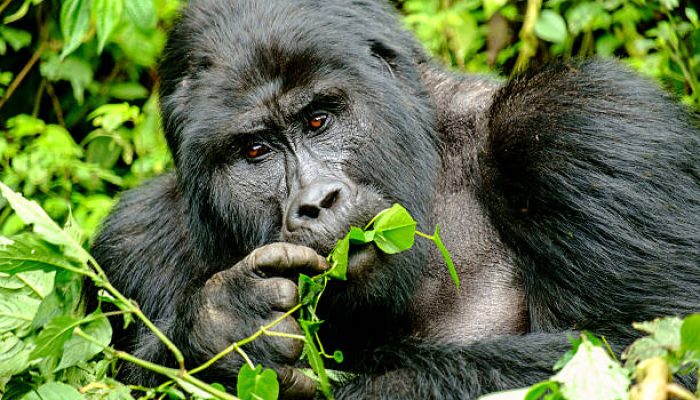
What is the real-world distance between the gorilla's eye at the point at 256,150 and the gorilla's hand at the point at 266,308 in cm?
58

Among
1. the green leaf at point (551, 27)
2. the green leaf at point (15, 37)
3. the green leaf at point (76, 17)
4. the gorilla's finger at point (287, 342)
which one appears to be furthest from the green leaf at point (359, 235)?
the green leaf at point (15, 37)

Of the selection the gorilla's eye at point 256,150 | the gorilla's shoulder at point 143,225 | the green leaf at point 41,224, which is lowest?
the gorilla's shoulder at point 143,225

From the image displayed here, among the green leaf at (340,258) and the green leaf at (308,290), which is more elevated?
the green leaf at (340,258)

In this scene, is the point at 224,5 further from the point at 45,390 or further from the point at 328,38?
the point at 45,390

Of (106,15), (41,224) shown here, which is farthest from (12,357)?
(106,15)

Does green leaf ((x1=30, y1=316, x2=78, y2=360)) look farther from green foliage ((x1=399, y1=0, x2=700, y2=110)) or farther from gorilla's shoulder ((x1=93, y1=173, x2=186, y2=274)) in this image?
green foliage ((x1=399, y1=0, x2=700, y2=110))

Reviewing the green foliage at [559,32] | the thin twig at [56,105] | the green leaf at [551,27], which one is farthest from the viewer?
the thin twig at [56,105]

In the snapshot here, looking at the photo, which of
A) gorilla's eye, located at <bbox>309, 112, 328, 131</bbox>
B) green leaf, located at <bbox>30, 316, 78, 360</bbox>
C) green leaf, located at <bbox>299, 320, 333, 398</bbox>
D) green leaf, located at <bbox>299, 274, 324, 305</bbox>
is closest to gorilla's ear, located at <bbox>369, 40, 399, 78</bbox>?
gorilla's eye, located at <bbox>309, 112, 328, 131</bbox>

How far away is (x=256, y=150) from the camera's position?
12.1ft

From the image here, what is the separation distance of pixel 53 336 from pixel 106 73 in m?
4.15

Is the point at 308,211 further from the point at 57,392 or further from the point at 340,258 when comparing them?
the point at 57,392

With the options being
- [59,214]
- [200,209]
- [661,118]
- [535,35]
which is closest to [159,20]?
[59,214]

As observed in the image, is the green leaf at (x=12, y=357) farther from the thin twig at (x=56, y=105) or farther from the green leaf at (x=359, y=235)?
the thin twig at (x=56, y=105)

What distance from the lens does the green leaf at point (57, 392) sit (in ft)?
9.84
